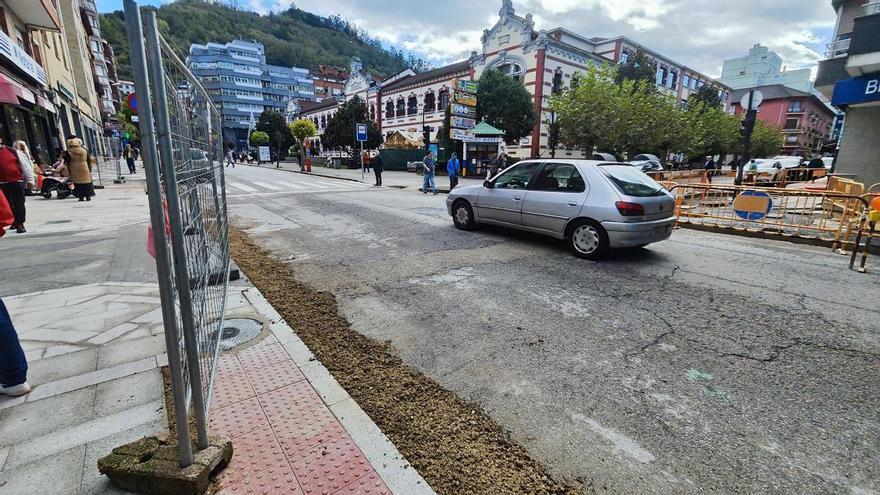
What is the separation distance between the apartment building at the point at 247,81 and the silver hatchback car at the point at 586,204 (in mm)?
92968

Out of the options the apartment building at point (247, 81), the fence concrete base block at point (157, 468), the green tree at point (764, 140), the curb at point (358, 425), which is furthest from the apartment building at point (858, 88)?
the apartment building at point (247, 81)

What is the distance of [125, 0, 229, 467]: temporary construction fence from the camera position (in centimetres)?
147

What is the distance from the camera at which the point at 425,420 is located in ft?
8.18

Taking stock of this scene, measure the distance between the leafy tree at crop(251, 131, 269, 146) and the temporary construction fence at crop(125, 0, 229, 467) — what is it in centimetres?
6012

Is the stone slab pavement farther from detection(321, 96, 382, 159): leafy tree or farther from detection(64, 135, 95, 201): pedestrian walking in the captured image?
detection(321, 96, 382, 159): leafy tree

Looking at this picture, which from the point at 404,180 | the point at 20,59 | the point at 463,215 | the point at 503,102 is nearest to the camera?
the point at 463,215

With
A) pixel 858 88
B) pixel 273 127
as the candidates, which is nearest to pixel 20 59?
pixel 858 88

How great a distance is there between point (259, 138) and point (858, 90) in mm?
60636

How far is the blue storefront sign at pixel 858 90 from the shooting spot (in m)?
10.8

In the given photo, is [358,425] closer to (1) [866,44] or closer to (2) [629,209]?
(2) [629,209]

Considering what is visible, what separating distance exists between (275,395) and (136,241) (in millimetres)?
6127

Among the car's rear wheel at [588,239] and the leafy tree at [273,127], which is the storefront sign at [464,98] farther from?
the leafy tree at [273,127]

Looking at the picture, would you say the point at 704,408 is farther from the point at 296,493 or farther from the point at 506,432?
the point at 296,493

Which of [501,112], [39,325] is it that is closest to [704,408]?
[39,325]
